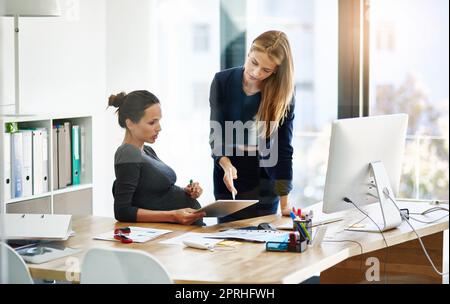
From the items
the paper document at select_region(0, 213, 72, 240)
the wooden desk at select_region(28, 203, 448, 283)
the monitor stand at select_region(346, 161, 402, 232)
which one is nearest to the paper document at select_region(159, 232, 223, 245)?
the wooden desk at select_region(28, 203, 448, 283)

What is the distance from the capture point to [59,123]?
3.31m

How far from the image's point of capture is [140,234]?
9.69 ft

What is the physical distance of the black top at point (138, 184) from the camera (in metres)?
3.21

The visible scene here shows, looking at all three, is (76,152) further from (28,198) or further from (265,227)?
(265,227)

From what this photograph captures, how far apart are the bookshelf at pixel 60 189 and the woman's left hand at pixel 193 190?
0.42 metres

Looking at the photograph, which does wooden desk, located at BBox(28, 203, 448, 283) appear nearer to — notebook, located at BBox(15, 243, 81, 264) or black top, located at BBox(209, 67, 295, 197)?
notebook, located at BBox(15, 243, 81, 264)

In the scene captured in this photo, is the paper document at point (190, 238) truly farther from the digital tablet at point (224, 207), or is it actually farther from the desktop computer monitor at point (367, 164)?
the desktop computer monitor at point (367, 164)

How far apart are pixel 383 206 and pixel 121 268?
1.21 meters

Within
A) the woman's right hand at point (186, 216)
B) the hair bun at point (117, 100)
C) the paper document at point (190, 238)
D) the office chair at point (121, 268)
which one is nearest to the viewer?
the office chair at point (121, 268)

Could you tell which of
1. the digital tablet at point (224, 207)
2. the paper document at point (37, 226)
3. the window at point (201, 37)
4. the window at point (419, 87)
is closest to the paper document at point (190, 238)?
the digital tablet at point (224, 207)

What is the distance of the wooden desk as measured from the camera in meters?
2.42

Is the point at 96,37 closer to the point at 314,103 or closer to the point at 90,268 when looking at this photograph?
the point at 314,103
